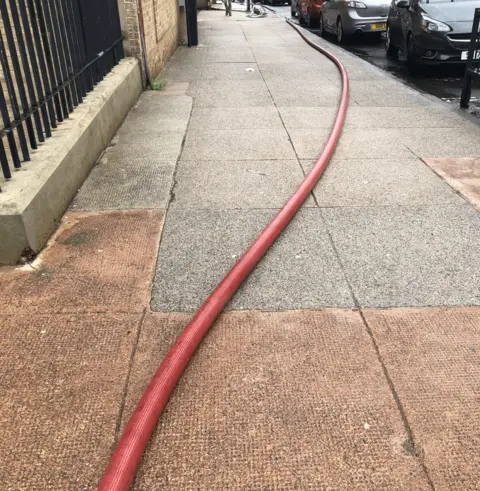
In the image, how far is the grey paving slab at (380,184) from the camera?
4.48 metres

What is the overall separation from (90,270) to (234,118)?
4.12 metres

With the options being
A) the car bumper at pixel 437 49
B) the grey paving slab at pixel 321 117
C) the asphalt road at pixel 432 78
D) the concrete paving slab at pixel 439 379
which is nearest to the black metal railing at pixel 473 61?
the asphalt road at pixel 432 78

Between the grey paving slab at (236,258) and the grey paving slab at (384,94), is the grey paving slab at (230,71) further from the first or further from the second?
the grey paving slab at (236,258)

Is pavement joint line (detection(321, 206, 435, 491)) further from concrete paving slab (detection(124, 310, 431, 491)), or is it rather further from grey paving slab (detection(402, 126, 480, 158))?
grey paving slab (detection(402, 126, 480, 158))

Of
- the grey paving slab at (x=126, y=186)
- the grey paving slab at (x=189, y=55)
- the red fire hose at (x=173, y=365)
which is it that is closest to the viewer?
the red fire hose at (x=173, y=365)

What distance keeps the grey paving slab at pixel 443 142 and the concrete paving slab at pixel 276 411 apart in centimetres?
343

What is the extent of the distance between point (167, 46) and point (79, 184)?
7.29 meters

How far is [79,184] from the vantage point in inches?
184

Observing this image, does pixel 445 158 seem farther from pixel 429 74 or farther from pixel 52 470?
pixel 429 74

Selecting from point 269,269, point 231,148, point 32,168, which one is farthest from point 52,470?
point 231,148

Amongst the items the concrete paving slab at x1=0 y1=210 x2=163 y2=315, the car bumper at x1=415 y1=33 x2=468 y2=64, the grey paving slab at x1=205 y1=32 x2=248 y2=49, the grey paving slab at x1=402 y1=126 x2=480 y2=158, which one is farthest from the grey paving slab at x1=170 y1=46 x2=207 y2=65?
the concrete paving slab at x1=0 y1=210 x2=163 y2=315

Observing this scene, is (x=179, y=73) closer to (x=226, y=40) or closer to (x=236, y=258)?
(x=226, y=40)

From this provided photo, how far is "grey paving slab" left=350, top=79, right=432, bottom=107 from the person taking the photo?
7.84 meters

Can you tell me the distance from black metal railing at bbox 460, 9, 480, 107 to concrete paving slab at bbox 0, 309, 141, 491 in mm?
6251
